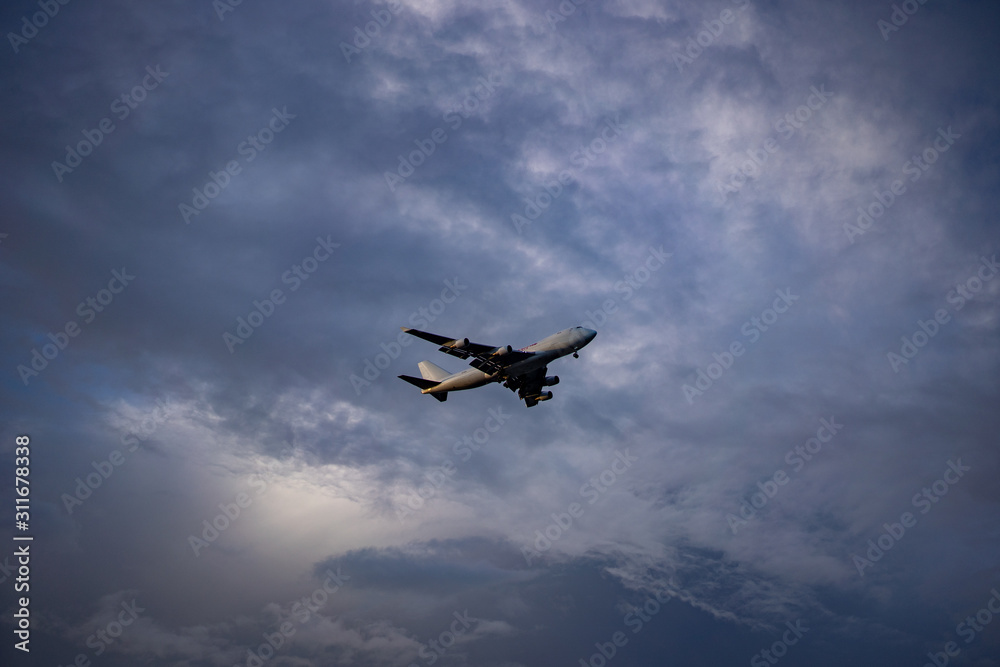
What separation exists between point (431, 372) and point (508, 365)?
1976 cm

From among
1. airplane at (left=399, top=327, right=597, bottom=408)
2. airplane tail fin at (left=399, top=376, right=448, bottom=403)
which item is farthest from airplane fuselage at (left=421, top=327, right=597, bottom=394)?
airplane tail fin at (left=399, top=376, right=448, bottom=403)

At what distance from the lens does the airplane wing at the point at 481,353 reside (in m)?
81.6

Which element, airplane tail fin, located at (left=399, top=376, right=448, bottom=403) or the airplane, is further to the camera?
airplane tail fin, located at (left=399, top=376, right=448, bottom=403)

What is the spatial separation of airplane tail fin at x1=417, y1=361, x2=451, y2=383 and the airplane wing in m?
13.6

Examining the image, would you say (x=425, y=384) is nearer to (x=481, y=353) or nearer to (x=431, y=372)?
(x=431, y=372)

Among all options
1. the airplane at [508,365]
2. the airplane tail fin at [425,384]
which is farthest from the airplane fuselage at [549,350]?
the airplane tail fin at [425,384]

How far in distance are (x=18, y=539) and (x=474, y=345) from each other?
5776 cm

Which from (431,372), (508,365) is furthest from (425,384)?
(508,365)

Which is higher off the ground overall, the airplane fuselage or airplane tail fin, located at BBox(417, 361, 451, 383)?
the airplane fuselage

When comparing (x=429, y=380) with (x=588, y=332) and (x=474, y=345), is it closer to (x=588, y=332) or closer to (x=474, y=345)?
(x=474, y=345)

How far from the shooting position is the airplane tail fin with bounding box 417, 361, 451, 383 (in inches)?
4058

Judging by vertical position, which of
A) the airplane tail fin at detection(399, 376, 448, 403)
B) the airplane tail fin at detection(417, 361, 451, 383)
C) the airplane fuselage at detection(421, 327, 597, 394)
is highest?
the airplane fuselage at detection(421, 327, 597, 394)

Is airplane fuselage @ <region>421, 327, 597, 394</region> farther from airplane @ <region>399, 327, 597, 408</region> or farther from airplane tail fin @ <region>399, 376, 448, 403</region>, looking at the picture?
airplane tail fin @ <region>399, 376, 448, 403</region>

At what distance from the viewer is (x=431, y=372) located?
105m
